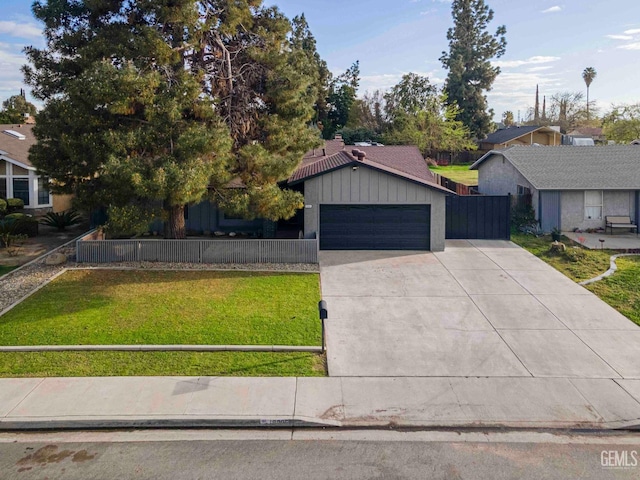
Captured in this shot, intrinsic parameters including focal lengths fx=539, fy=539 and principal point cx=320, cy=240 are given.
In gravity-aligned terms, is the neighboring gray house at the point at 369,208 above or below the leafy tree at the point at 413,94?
below

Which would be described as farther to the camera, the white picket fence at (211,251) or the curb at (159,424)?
the white picket fence at (211,251)

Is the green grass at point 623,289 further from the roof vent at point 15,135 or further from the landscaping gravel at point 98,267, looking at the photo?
the roof vent at point 15,135

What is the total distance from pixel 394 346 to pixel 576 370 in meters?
3.33

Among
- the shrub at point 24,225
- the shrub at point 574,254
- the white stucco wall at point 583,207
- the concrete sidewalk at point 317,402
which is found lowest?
the concrete sidewalk at point 317,402

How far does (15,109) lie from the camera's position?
43.7 meters

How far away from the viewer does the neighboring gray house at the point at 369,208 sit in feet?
61.2

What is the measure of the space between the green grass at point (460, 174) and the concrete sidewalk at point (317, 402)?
26647mm

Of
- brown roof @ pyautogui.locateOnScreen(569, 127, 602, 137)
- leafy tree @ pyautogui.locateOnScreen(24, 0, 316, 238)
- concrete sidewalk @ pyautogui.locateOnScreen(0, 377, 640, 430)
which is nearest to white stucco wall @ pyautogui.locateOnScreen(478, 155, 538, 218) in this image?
leafy tree @ pyautogui.locateOnScreen(24, 0, 316, 238)

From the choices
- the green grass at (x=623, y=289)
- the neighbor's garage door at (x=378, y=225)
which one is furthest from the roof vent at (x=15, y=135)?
the green grass at (x=623, y=289)

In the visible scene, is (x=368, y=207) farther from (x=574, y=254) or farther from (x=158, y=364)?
(x=158, y=364)

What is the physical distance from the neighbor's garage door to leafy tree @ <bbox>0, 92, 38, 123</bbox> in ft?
105

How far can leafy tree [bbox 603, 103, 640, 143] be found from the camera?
4128 cm

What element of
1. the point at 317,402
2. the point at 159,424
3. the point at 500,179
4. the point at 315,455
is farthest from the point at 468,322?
the point at 500,179

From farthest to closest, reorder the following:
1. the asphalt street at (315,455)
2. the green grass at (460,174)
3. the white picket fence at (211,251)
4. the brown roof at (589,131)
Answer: the brown roof at (589,131) < the green grass at (460,174) < the white picket fence at (211,251) < the asphalt street at (315,455)
